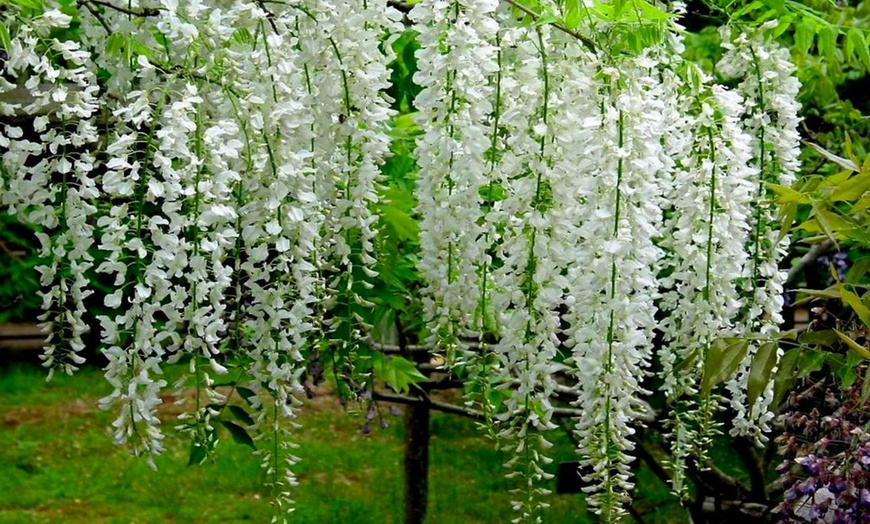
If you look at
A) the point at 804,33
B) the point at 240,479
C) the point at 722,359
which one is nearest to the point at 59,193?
the point at 722,359

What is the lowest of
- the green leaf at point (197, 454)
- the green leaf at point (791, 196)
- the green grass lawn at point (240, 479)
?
the green grass lawn at point (240, 479)

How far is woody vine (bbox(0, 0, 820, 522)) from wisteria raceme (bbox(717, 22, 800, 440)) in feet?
0.63

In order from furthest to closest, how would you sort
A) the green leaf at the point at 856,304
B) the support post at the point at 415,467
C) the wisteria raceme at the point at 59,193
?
the support post at the point at 415,467 → the wisteria raceme at the point at 59,193 → the green leaf at the point at 856,304

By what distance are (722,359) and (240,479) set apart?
4.67 metres

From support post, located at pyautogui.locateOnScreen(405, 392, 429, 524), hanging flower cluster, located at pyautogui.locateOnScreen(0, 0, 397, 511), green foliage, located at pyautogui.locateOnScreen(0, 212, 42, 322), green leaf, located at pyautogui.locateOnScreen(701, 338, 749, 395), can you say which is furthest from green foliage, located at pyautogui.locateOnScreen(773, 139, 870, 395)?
green foliage, located at pyautogui.locateOnScreen(0, 212, 42, 322)

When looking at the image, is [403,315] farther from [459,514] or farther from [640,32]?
[459,514]

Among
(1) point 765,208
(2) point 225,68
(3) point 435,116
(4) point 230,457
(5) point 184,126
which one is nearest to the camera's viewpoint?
(5) point 184,126

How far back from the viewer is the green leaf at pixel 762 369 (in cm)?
231

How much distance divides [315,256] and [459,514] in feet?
13.3

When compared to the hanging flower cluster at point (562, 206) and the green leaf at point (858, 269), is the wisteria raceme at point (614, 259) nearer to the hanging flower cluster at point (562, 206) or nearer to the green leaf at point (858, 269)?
the hanging flower cluster at point (562, 206)

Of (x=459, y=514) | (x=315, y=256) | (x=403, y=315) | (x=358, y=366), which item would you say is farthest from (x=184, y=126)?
(x=459, y=514)

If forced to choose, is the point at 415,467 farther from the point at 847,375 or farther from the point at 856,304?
the point at 856,304

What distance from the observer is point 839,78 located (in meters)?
4.84

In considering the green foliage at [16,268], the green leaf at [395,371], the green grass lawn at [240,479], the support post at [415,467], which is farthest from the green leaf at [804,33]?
the green foliage at [16,268]
